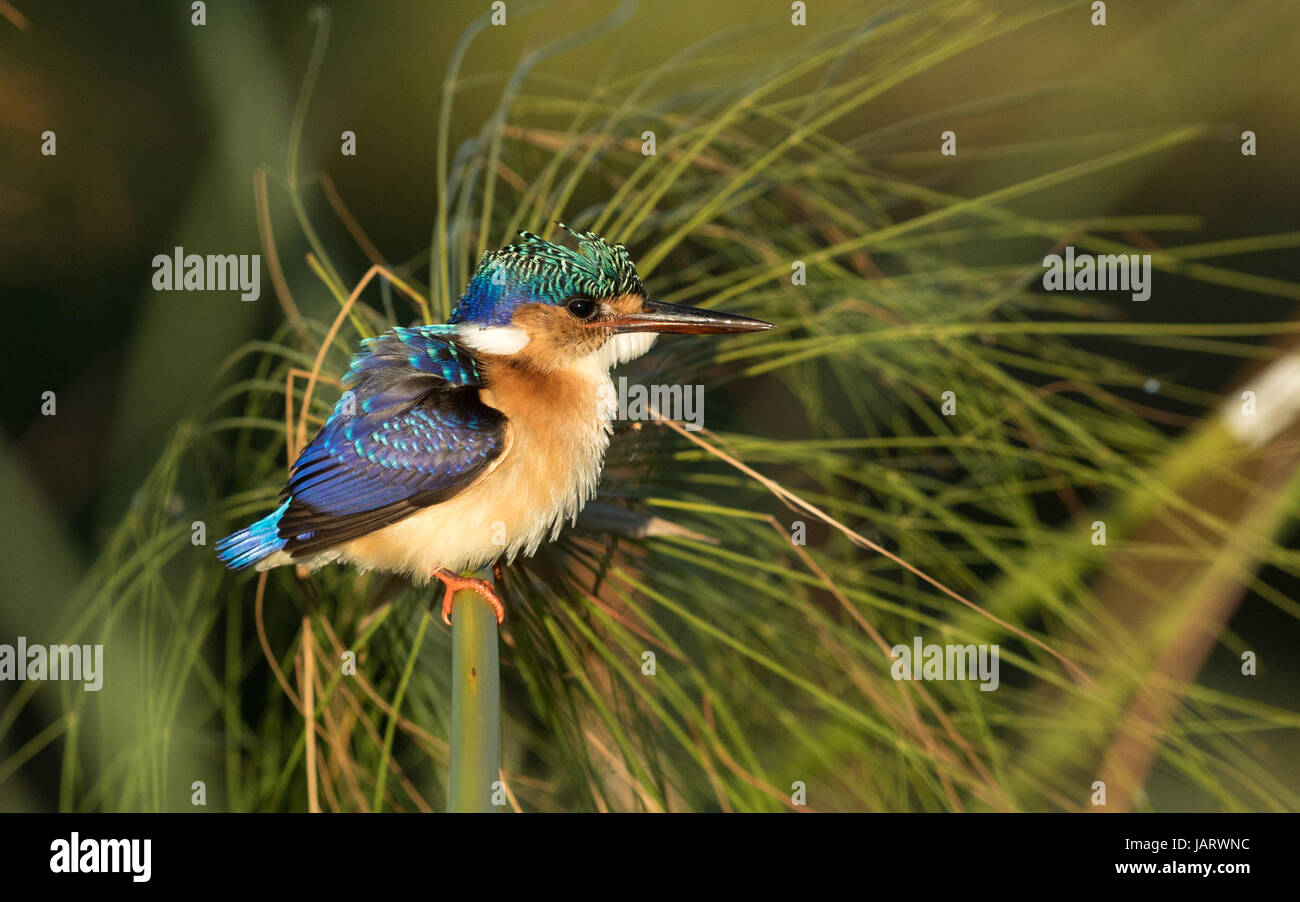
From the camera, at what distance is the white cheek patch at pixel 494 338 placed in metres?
1.94

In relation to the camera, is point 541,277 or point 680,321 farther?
point 541,277

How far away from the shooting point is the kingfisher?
185 centimetres

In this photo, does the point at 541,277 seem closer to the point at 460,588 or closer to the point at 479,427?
the point at 479,427

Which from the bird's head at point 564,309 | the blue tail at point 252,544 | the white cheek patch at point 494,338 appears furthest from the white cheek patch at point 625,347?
the blue tail at point 252,544

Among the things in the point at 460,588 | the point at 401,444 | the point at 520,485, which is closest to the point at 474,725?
the point at 460,588

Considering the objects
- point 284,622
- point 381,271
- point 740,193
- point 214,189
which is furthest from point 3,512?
point 740,193

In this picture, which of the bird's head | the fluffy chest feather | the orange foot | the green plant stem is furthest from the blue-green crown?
the green plant stem

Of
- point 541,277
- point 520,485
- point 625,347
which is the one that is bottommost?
point 520,485

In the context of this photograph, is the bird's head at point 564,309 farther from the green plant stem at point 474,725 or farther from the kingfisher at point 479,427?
the green plant stem at point 474,725

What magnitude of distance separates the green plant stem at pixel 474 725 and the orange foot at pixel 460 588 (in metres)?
0.22

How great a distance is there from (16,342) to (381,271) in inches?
37.1

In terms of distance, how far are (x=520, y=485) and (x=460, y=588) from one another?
0.25 meters

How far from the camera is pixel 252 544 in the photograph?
1832mm

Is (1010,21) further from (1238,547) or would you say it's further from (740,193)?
(1238,547)
